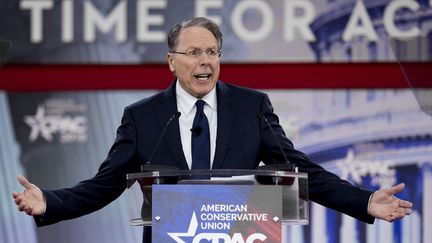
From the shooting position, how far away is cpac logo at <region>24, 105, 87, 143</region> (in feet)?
14.0

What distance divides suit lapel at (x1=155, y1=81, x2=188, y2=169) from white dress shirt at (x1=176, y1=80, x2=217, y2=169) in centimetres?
2

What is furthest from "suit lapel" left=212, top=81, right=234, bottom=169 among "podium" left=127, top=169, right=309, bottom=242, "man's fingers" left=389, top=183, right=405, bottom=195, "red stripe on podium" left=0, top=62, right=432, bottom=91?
"red stripe on podium" left=0, top=62, right=432, bottom=91

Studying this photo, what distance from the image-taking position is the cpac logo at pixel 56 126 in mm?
4273

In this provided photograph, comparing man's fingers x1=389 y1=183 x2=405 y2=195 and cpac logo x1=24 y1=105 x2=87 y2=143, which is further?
cpac logo x1=24 y1=105 x2=87 y2=143

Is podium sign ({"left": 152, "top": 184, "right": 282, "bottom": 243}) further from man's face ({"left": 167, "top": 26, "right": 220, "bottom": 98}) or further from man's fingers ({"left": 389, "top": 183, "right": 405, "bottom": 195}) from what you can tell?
man's face ({"left": 167, "top": 26, "right": 220, "bottom": 98})

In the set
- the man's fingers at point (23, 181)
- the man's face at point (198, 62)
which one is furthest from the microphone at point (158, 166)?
the man's fingers at point (23, 181)

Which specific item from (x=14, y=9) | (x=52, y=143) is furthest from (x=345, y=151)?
(x=14, y=9)

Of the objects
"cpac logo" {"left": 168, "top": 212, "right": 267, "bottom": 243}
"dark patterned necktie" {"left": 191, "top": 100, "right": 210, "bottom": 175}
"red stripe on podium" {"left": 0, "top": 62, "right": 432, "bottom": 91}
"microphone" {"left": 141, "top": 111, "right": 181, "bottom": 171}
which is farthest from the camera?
"red stripe on podium" {"left": 0, "top": 62, "right": 432, "bottom": 91}

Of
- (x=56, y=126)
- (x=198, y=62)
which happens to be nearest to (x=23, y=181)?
(x=198, y=62)

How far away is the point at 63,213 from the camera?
Answer: 251 cm

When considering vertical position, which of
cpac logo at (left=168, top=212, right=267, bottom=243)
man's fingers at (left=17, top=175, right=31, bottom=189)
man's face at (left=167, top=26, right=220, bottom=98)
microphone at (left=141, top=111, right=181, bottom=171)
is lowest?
cpac logo at (left=168, top=212, right=267, bottom=243)

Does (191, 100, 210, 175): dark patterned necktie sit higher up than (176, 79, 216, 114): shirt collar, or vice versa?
(176, 79, 216, 114): shirt collar

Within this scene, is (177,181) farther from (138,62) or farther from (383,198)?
(138,62)

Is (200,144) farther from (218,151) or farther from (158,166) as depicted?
(158,166)
